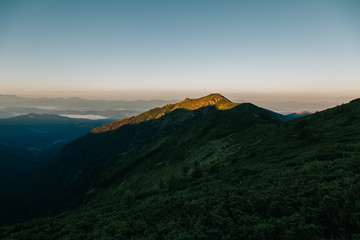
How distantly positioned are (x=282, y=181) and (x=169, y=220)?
14.7m

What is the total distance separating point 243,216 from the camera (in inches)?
598

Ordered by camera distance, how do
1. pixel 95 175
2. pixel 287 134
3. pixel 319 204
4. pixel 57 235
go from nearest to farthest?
pixel 319 204 → pixel 57 235 → pixel 287 134 → pixel 95 175

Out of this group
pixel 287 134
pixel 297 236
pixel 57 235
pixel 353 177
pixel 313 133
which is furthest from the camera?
pixel 287 134

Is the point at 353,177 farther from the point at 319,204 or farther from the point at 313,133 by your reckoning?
the point at 313,133

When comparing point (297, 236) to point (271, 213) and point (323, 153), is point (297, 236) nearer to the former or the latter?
point (271, 213)

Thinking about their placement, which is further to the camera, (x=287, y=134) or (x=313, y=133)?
(x=287, y=134)

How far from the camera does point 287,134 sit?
167ft

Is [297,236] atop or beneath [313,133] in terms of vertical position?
beneath

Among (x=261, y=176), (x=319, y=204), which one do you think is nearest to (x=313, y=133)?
(x=261, y=176)

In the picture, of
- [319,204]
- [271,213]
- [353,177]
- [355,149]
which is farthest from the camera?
[355,149]

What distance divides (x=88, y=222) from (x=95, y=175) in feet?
635

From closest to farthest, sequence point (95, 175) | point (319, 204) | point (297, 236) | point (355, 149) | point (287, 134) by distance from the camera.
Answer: point (297, 236)
point (319, 204)
point (355, 149)
point (287, 134)
point (95, 175)

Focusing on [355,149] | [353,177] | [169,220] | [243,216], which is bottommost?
[169,220]

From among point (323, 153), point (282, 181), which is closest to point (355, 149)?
point (323, 153)
